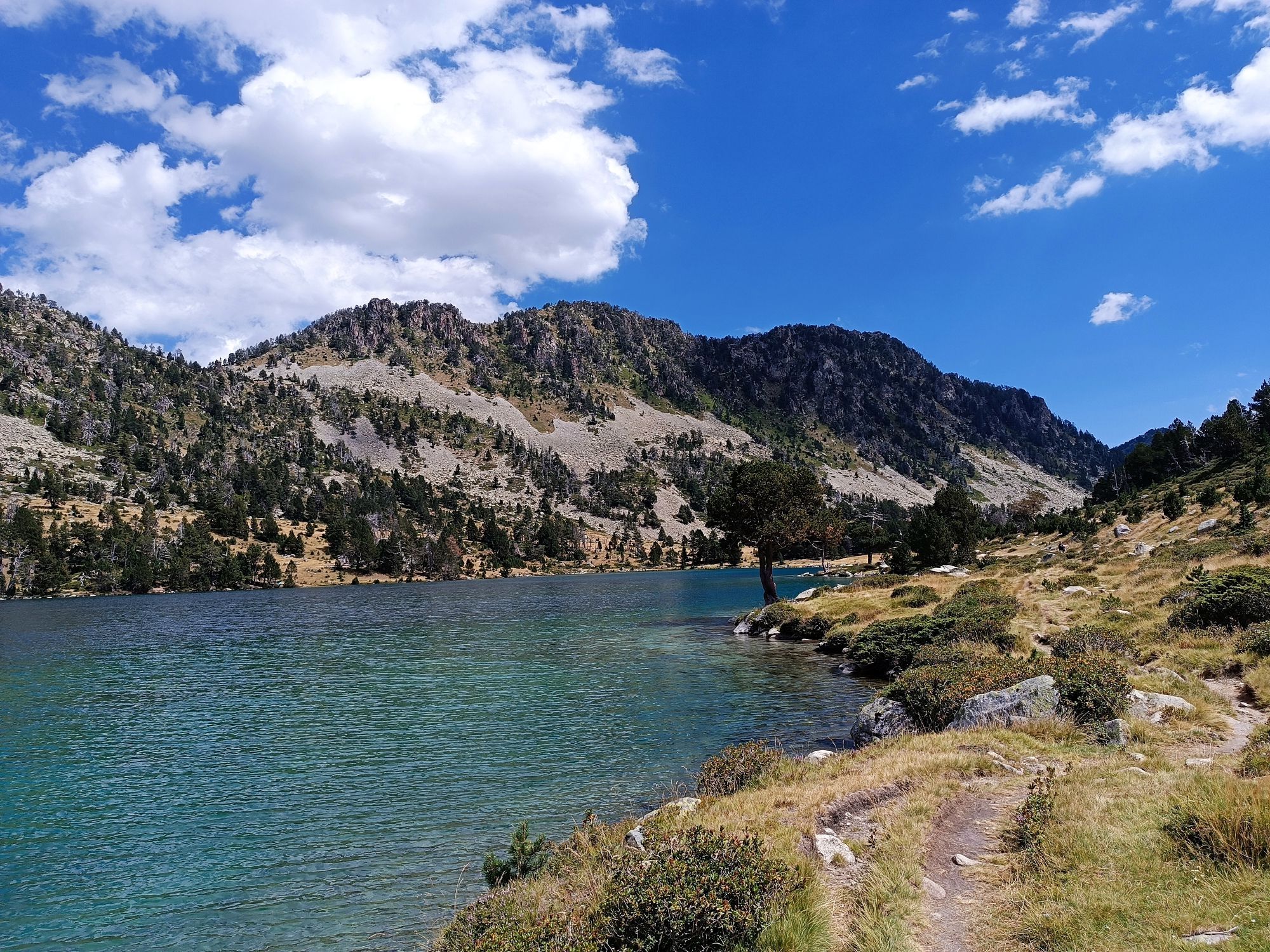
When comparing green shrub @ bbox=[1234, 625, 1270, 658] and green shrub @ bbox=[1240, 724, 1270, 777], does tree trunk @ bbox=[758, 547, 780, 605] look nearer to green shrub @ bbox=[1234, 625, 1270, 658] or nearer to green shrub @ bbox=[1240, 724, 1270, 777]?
green shrub @ bbox=[1234, 625, 1270, 658]

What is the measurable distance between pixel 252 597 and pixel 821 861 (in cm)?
14644

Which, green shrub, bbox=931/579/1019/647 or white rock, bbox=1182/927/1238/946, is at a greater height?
white rock, bbox=1182/927/1238/946

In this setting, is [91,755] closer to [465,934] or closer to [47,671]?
[465,934]

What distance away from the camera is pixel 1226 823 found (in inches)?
350

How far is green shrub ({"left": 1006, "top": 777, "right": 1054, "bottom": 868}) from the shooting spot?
9.98 meters

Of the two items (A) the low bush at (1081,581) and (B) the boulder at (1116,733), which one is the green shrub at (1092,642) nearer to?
(B) the boulder at (1116,733)

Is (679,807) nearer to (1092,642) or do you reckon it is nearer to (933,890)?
(933,890)

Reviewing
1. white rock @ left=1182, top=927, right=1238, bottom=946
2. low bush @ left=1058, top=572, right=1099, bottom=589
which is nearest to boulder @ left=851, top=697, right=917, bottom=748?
white rock @ left=1182, top=927, right=1238, bottom=946

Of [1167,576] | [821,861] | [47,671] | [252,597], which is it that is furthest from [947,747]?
[252,597]

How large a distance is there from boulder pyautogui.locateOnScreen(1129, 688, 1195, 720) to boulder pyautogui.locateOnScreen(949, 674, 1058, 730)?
1.80m

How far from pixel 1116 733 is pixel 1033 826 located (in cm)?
764

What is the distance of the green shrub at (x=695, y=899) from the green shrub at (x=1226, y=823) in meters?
5.52

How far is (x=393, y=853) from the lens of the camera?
16.1 metres

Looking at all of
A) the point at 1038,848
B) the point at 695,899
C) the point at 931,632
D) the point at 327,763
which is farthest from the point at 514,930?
the point at 931,632
